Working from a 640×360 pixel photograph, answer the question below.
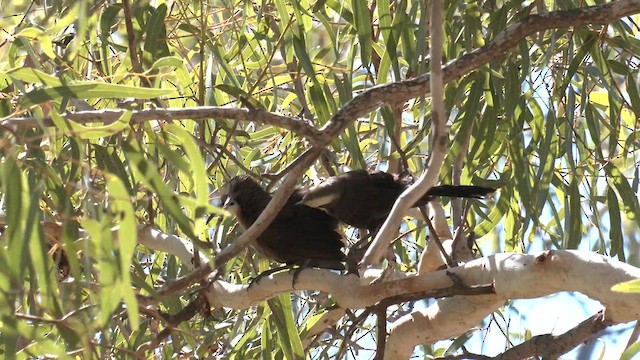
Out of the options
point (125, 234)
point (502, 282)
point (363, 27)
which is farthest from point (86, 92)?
point (502, 282)

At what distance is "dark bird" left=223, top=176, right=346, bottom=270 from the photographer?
335cm

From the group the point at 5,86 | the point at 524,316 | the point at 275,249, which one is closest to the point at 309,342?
the point at 275,249

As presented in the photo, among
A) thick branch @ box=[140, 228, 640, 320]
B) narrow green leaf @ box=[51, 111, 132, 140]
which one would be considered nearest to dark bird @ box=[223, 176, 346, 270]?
thick branch @ box=[140, 228, 640, 320]

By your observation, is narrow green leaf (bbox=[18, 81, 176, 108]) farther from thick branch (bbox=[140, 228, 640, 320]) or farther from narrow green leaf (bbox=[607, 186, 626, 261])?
narrow green leaf (bbox=[607, 186, 626, 261])

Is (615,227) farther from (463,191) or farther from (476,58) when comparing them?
(476,58)

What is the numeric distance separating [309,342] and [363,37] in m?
A: 1.01

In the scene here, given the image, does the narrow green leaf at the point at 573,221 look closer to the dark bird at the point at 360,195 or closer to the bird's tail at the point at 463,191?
the bird's tail at the point at 463,191

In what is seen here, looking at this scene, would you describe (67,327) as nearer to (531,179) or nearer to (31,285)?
(31,285)

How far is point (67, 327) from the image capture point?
1836mm

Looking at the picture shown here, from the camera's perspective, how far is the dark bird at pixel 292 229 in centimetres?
335

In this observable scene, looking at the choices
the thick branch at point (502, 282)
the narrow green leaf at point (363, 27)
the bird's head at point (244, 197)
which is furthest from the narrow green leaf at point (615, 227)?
the bird's head at point (244, 197)

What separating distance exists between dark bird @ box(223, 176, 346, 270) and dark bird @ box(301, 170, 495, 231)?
0.10m

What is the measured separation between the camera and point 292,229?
3.48 meters

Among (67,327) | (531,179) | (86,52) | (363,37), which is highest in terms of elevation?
(86,52)
